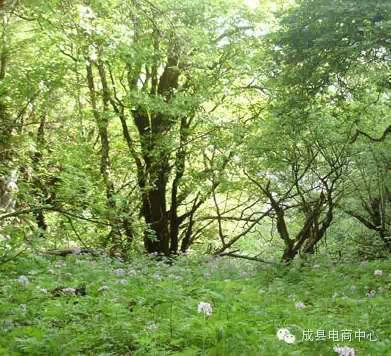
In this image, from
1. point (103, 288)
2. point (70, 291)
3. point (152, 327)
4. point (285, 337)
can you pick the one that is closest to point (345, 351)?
point (285, 337)

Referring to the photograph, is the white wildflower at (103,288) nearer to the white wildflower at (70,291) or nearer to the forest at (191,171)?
the forest at (191,171)

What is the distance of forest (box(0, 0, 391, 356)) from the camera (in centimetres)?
461

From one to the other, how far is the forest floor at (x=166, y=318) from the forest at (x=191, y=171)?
→ 24mm

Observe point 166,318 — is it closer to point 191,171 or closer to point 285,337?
point 285,337

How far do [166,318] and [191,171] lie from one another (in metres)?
11.0

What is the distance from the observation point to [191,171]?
15.7m

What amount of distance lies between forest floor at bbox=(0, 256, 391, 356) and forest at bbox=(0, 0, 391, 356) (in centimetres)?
2

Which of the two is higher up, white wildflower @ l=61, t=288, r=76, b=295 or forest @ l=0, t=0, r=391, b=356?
forest @ l=0, t=0, r=391, b=356

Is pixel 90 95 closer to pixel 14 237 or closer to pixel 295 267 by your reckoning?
pixel 295 267

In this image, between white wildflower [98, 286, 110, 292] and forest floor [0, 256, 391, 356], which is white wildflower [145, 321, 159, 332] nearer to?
forest floor [0, 256, 391, 356]

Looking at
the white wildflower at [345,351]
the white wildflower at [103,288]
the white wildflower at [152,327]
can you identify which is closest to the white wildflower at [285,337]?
the white wildflower at [345,351]

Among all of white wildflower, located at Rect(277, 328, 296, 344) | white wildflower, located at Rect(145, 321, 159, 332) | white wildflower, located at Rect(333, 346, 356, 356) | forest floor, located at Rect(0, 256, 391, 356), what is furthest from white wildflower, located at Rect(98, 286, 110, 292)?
white wildflower, located at Rect(333, 346, 356, 356)

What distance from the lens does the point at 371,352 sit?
4.12m

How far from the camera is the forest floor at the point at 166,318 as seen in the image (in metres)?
3.88
